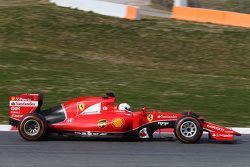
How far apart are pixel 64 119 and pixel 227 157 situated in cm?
317

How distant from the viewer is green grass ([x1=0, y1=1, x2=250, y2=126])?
18094 millimetres

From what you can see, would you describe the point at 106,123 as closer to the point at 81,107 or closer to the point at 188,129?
the point at 81,107

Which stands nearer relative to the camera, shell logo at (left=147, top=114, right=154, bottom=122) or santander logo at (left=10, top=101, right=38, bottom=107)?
shell logo at (left=147, top=114, right=154, bottom=122)

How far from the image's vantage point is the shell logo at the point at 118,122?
11.3 meters

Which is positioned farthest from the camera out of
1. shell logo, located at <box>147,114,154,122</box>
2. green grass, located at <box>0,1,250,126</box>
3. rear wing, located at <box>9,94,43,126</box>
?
green grass, located at <box>0,1,250,126</box>

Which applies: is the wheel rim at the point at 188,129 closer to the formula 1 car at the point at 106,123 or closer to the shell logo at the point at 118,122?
the formula 1 car at the point at 106,123

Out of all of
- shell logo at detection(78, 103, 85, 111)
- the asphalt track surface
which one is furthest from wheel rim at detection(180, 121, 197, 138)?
shell logo at detection(78, 103, 85, 111)

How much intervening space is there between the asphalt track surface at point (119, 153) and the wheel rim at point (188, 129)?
21 centimetres

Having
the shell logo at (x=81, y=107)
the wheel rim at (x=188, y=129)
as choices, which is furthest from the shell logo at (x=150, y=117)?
the shell logo at (x=81, y=107)

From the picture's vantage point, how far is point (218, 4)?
38.3 meters

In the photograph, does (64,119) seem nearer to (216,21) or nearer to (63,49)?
(63,49)

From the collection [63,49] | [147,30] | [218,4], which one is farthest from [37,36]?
[218,4]

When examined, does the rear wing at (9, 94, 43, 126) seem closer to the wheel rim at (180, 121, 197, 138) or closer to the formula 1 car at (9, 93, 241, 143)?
the formula 1 car at (9, 93, 241, 143)

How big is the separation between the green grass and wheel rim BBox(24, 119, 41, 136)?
3.70 metres
